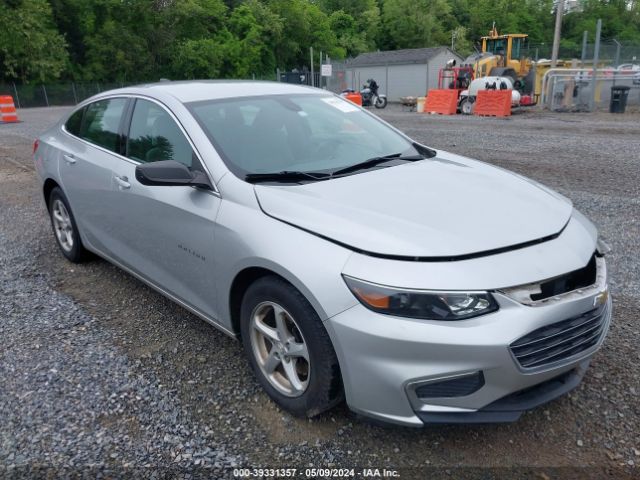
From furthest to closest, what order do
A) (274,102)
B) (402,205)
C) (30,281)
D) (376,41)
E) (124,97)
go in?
1. (376,41)
2. (30,281)
3. (124,97)
4. (274,102)
5. (402,205)

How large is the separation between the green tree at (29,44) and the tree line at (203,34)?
0.08 meters

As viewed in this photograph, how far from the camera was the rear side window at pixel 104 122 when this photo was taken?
414 cm

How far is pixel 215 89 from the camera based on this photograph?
12.5 feet

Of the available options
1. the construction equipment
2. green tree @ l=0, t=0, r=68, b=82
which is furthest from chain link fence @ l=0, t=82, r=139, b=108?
the construction equipment

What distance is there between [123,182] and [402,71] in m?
34.6

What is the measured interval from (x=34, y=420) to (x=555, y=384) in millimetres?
2636

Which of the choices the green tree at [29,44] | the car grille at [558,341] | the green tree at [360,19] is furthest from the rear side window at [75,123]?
the green tree at [360,19]

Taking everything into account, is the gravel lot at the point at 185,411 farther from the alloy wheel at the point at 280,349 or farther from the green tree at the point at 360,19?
the green tree at the point at 360,19

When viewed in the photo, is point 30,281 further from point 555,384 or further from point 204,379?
point 555,384

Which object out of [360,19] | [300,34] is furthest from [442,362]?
[360,19]

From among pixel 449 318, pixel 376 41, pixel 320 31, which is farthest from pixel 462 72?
pixel 376 41

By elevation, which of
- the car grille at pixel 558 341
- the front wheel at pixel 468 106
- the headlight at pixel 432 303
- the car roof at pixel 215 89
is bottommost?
the front wheel at pixel 468 106

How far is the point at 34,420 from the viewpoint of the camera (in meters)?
2.89

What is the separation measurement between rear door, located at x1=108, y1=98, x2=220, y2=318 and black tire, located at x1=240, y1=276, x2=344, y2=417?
1.54ft
